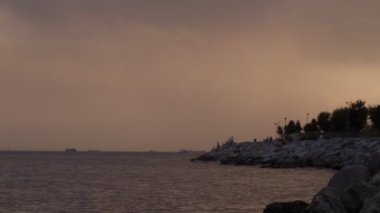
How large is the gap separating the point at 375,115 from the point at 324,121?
25.9m

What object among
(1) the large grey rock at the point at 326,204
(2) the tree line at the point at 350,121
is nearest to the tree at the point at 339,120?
(2) the tree line at the point at 350,121

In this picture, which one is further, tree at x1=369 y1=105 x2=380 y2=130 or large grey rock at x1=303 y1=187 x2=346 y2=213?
tree at x1=369 y1=105 x2=380 y2=130

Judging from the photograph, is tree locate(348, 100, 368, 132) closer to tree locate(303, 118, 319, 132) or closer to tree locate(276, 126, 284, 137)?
tree locate(303, 118, 319, 132)

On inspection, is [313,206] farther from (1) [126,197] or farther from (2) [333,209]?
(1) [126,197]

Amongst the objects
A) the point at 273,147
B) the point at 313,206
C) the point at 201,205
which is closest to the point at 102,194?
the point at 201,205

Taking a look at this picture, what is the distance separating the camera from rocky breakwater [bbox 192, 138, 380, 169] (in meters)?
78.4

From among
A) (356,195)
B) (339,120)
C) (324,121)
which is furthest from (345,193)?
(324,121)

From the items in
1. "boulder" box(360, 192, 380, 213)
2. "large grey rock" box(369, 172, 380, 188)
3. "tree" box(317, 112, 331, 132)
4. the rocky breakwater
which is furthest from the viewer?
"tree" box(317, 112, 331, 132)

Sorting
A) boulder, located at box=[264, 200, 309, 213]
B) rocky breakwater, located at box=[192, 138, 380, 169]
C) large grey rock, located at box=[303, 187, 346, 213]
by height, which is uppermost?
rocky breakwater, located at box=[192, 138, 380, 169]

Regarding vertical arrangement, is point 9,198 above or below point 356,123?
below

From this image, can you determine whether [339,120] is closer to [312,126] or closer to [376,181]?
[312,126]

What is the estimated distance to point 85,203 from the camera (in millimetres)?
35219

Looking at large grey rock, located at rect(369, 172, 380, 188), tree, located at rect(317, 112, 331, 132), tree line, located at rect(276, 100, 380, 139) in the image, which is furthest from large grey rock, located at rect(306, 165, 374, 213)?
tree, located at rect(317, 112, 331, 132)

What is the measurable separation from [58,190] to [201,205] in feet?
49.8
